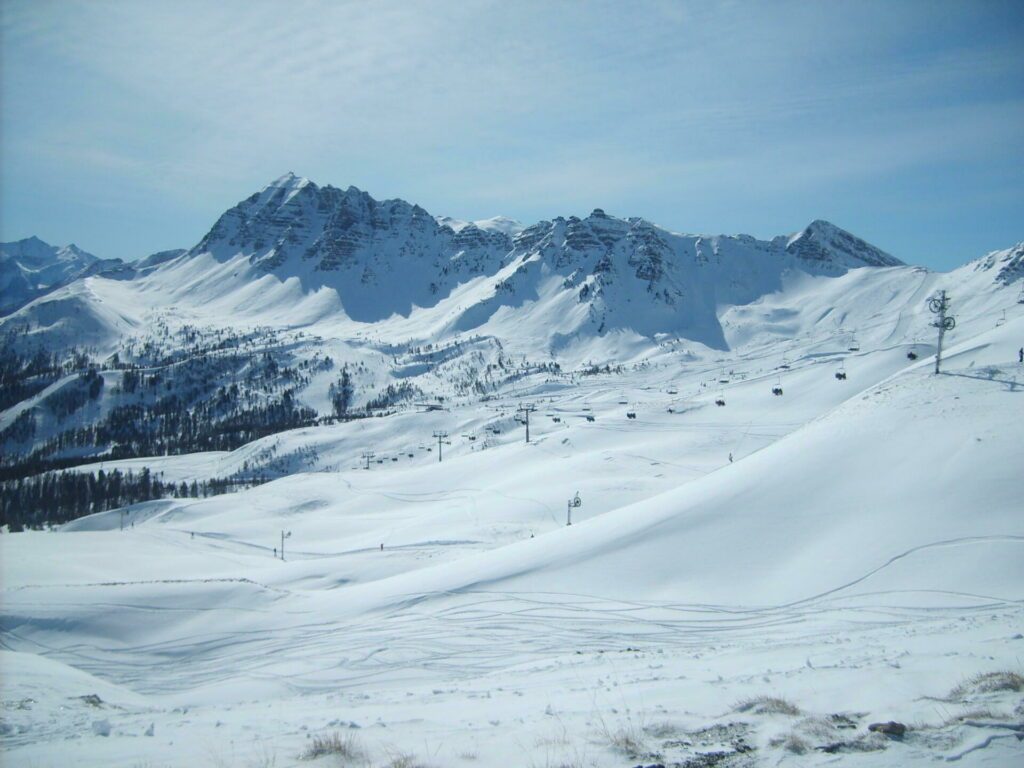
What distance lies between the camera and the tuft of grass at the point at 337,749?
9.64 m

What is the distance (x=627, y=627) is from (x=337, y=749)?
14.7 metres

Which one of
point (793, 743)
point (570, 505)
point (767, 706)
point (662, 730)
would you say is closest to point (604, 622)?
point (767, 706)

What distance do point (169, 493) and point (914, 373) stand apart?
427ft

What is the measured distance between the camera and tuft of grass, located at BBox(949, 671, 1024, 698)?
1064 centimetres

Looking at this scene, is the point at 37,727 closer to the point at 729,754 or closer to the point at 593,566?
the point at 729,754

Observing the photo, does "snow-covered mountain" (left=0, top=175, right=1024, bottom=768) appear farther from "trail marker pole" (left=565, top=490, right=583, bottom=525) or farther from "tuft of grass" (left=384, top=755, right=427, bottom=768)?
"trail marker pole" (left=565, top=490, right=583, bottom=525)

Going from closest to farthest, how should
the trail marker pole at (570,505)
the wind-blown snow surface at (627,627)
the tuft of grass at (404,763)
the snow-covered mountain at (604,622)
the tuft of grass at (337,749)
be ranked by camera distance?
the tuft of grass at (404,763)
the tuft of grass at (337,749)
the snow-covered mountain at (604,622)
the wind-blown snow surface at (627,627)
the trail marker pole at (570,505)

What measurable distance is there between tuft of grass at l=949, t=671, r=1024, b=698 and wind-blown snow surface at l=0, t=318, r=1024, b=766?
1.12 ft

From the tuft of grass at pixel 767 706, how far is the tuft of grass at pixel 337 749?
21.7 feet

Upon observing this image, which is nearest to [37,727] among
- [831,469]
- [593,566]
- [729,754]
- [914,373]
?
[729,754]

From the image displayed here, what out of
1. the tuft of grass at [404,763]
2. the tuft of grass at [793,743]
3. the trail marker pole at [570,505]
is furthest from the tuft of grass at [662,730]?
the trail marker pole at [570,505]

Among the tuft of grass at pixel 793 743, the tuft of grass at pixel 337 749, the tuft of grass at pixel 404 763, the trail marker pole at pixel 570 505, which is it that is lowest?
the trail marker pole at pixel 570 505

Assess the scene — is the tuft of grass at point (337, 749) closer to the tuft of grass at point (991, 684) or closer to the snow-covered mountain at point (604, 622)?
the snow-covered mountain at point (604, 622)

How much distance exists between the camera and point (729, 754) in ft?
30.0
